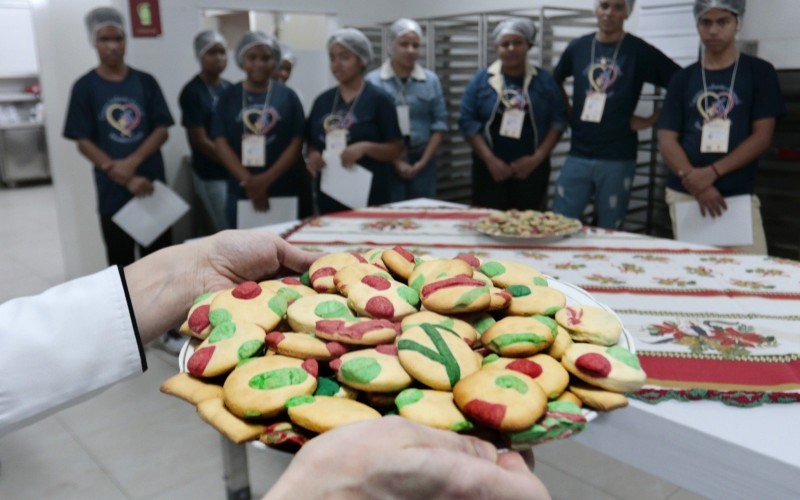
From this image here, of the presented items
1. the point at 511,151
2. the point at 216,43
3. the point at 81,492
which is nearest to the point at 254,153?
the point at 216,43

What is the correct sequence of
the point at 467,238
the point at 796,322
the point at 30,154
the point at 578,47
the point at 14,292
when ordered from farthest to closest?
the point at 30,154
the point at 14,292
the point at 578,47
the point at 467,238
the point at 796,322

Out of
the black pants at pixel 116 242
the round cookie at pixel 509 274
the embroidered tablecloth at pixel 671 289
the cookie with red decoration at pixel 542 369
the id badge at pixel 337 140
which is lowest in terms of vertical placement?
the black pants at pixel 116 242

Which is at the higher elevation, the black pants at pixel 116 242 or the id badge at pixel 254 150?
the id badge at pixel 254 150

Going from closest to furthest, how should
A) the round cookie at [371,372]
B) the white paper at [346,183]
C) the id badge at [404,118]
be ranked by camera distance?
the round cookie at [371,372], the white paper at [346,183], the id badge at [404,118]

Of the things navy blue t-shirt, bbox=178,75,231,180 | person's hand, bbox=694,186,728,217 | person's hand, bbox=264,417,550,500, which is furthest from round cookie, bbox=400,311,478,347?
navy blue t-shirt, bbox=178,75,231,180

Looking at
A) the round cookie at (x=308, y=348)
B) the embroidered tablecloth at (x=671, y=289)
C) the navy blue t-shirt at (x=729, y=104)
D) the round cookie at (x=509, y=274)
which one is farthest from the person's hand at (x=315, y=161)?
the round cookie at (x=308, y=348)

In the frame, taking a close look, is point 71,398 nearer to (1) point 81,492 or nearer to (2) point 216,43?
(1) point 81,492

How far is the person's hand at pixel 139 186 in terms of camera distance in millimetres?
3449

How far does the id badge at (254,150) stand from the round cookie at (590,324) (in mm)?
2794

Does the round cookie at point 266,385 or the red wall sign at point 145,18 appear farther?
the red wall sign at point 145,18

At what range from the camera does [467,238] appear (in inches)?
85.7

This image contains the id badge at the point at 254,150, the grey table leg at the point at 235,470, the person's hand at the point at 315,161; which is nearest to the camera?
the grey table leg at the point at 235,470

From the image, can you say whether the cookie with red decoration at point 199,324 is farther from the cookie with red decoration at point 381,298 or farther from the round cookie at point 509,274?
the round cookie at point 509,274

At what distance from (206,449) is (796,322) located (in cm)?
198
